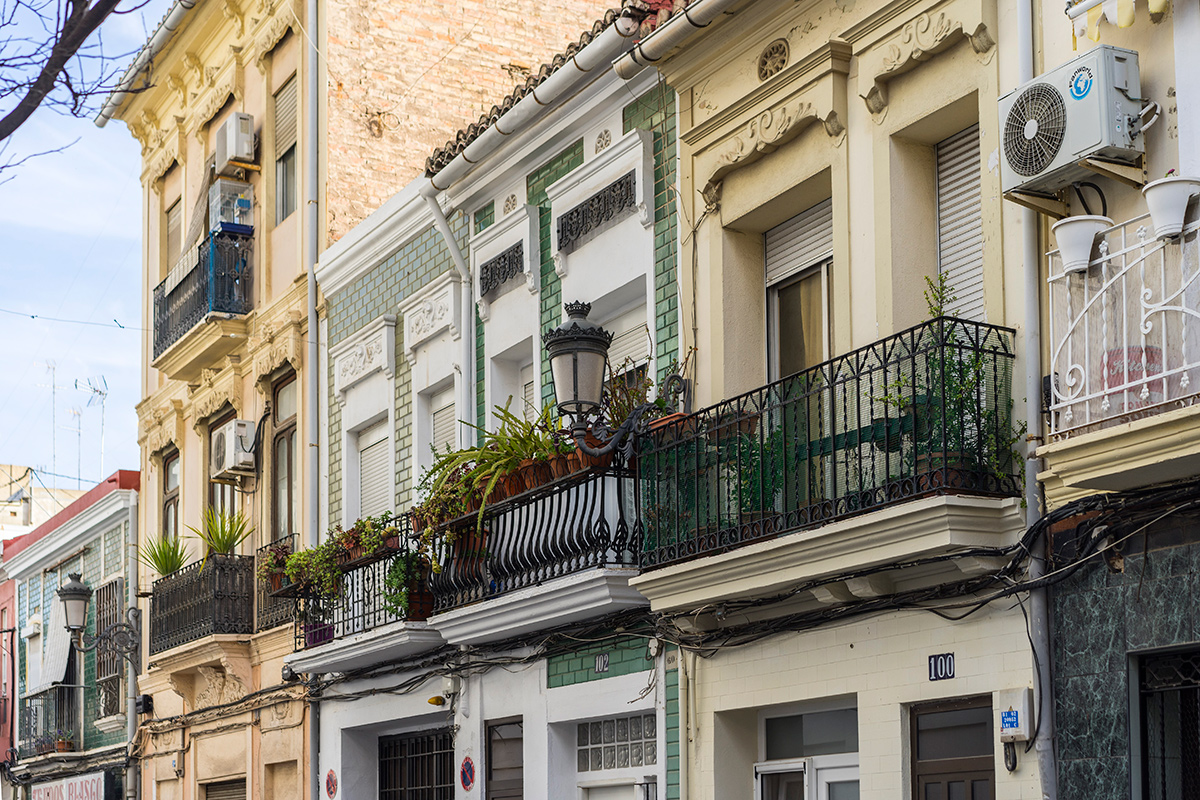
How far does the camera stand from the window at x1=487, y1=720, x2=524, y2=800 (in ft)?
43.1

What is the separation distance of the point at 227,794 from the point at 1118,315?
14379 mm

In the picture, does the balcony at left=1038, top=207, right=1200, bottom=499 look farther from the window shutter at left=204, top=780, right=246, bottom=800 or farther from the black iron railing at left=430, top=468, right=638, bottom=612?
the window shutter at left=204, top=780, right=246, bottom=800

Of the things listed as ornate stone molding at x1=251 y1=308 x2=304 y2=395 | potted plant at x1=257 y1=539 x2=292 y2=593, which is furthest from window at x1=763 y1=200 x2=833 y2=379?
ornate stone molding at x1=251 y1=308 x2=304 y2=395

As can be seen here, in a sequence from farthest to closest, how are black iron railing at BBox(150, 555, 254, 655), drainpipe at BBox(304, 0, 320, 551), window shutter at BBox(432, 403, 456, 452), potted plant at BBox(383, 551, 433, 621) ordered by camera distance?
black iron railing at BBox(150, 555, 254, 655) < drainpipe at BBox(304, 0, 320, 551) < window shutter at BBox(432, 403, 456, 452) < potted plant at BBox(383, 551, 433, 621)

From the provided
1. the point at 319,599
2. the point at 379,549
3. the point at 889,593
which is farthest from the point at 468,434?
the point at 889,593

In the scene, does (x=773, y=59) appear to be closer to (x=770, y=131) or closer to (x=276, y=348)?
(x=770, y=131)

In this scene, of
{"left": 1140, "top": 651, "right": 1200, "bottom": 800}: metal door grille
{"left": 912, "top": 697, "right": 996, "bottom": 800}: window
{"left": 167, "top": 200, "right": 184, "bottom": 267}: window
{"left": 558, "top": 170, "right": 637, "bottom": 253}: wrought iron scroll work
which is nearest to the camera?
{"left": 1140, "top": 651, "right": 1200, "bottom": 800}: metal door grille

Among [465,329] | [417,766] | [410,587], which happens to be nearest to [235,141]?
[465,329]

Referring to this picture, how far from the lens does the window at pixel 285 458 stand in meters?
18.2

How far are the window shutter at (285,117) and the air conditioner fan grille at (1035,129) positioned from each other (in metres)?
12.1

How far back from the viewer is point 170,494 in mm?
22297

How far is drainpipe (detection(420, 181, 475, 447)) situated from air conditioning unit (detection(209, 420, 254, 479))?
507cm

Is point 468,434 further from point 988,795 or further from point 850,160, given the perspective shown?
point 988,795

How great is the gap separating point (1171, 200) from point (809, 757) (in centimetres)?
449
